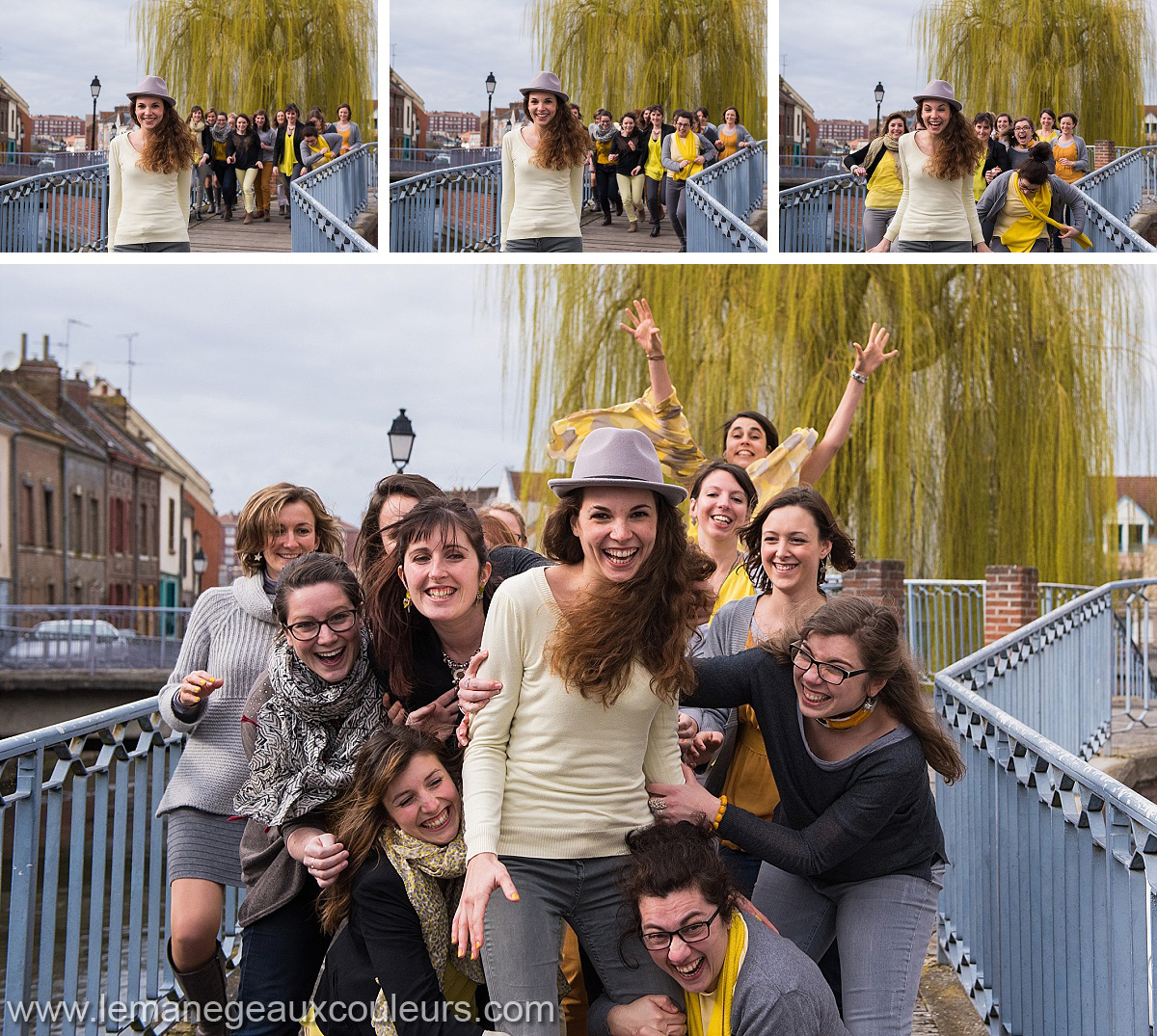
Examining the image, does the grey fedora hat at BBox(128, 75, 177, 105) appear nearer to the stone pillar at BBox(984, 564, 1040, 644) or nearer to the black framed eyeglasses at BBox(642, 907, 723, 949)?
the black framed eyeglasses at BBox(642, 907, 723, 949)

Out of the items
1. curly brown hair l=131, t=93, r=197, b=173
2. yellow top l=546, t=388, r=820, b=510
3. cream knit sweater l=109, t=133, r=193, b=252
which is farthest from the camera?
cream knit sweater l=109, t=133, r=193, b=252

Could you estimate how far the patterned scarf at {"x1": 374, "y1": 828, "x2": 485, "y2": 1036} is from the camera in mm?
3002

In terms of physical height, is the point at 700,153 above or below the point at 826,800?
above

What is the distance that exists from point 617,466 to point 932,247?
8.99 m

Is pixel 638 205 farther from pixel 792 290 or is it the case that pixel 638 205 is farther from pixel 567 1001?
pixel 567 1001

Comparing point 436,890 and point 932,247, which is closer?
point 436,890

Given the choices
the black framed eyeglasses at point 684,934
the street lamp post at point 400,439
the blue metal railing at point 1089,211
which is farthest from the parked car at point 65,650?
the black framed eyeglasses at point 684,934

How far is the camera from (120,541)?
190 ft

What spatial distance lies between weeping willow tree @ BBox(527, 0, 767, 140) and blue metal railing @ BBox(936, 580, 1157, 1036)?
30.0ft

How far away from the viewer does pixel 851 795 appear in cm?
308

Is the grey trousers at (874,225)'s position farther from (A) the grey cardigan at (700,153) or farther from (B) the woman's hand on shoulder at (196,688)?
(B) the woman's hand on shoulder at (196,688)

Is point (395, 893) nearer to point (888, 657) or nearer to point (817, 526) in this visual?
point (888, 657)

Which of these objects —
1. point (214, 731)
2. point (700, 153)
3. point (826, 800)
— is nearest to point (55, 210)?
point (700, 153)

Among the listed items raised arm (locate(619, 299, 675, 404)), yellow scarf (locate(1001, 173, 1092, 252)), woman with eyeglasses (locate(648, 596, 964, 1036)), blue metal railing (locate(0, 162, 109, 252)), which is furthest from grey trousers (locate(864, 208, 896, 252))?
woman with eyeglasses (locate(648, 596, 964, 1036))
